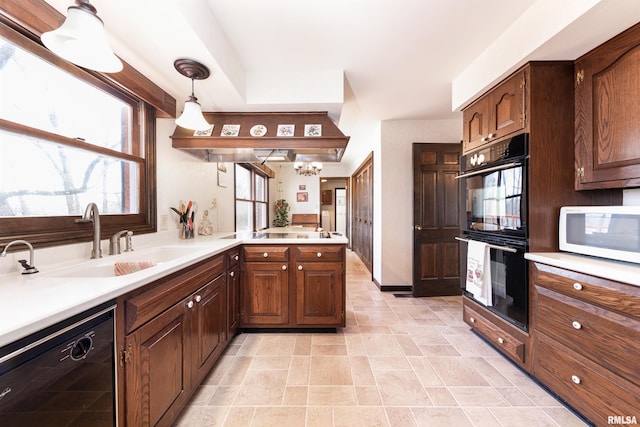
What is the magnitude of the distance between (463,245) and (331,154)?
1729 millimetres

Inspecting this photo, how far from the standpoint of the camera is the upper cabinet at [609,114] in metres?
1.37

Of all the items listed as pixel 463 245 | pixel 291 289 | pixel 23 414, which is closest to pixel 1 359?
pixel 23 414

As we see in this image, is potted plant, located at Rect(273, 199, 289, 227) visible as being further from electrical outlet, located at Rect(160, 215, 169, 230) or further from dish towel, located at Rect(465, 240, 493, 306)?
dish towel, located at Rect(465, 240, 493, 306)

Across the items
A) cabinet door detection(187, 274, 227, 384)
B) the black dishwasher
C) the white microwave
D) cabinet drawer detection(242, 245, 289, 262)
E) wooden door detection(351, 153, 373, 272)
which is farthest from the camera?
wooden door detection(351, 153, 373, 272)

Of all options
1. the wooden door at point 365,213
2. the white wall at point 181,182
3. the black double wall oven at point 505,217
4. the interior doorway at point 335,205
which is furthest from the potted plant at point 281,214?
the black double wall oven at point 505,217

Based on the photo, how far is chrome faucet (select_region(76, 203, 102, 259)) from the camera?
1380mm

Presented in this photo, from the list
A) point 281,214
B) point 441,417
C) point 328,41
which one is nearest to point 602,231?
point 441,417

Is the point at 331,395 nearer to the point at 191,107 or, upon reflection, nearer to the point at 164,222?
the point at 164,222

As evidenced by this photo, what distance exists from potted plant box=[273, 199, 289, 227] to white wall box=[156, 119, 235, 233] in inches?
140

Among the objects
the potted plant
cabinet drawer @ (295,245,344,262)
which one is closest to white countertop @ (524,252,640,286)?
cabinet drawer @ (295,245,344,262)

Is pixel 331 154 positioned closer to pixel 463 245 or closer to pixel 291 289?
pixel 291 289

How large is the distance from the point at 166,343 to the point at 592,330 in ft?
7.23

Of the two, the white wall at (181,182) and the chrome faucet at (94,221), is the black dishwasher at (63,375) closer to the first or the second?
the chrome faucet at (94,221)

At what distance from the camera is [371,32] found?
181cm
